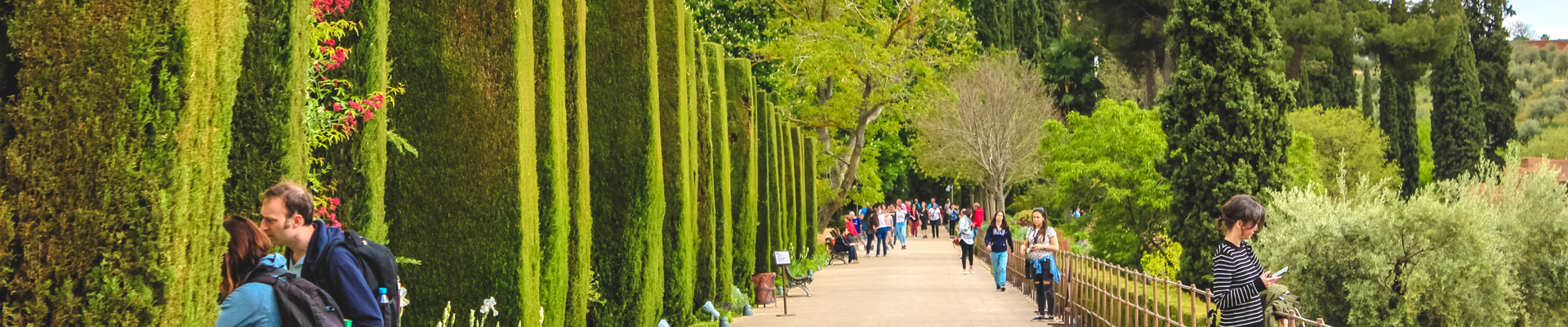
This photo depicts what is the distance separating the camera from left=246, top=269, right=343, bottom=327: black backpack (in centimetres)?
425

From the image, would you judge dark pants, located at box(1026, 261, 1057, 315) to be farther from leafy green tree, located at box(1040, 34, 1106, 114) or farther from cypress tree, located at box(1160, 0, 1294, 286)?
leafy green tree, located at box(1040, 34, 1106, 114)

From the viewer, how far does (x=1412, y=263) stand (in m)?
13.5

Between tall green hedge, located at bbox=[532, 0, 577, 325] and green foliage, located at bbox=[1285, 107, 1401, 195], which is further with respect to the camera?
green foliage, located at bbox=[1285, 107, 1401, 195]

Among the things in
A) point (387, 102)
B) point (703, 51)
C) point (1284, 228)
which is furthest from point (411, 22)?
Answer: point (1284, 228)

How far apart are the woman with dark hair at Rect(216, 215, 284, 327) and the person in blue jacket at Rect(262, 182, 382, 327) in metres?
0.14

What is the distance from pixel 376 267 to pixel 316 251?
429 mm

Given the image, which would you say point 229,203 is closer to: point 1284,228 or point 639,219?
point 639,219

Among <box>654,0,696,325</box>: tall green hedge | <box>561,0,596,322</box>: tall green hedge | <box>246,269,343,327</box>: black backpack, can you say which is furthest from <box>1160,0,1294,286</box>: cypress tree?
<box>246,269,343,327</box>: black backpack

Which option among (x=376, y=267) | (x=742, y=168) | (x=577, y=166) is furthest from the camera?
(x=742, y=168)

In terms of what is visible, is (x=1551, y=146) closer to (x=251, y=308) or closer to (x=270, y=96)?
(x=270, y=96)

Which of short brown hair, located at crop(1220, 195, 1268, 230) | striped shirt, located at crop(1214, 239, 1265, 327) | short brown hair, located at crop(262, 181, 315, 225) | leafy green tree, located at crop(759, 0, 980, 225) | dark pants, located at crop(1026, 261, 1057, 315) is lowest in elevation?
dark pants, located at crop(1026, 261, 1057, 315)

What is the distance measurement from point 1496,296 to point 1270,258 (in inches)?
85.3


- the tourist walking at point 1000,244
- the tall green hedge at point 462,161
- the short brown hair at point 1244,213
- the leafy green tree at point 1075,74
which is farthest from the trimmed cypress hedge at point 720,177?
the leafy green tree at point 1075,74

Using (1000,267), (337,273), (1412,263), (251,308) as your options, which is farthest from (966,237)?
(251,308)
